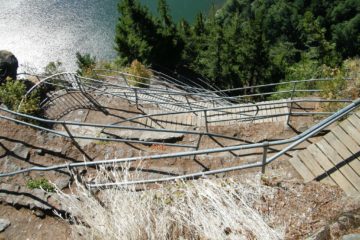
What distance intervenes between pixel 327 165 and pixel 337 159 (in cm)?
21

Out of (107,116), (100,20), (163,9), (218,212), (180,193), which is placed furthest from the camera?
(100,20)

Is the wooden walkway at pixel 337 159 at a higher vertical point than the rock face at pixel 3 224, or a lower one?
higher

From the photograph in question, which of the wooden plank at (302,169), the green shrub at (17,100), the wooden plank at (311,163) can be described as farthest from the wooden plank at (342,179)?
the green shrub at (17,100)

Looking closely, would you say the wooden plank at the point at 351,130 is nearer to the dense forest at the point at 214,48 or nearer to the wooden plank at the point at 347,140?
the wooden plank at the point at 347,140

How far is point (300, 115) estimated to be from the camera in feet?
35.3

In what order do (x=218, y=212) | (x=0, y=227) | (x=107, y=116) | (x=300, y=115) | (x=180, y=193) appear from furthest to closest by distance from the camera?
(x=107, y=116) < (x=300, y=115) < (x=0, y=227) < (x=180, y=193) < (x=218, y=212)

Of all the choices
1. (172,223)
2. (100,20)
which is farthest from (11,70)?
(100,20)

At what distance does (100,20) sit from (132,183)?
115 ft

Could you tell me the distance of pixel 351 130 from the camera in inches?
290

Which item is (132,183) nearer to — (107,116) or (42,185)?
(42,185)

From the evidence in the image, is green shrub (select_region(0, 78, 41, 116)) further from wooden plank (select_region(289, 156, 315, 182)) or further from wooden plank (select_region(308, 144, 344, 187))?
wooden plank (select_region(308, 144, 344, 187))

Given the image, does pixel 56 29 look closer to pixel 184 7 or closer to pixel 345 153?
pixel 184 7

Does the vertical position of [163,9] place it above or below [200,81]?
above

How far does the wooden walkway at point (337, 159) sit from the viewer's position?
6750mm
